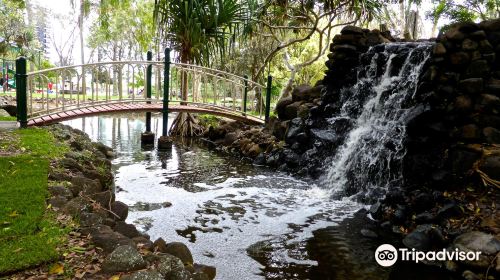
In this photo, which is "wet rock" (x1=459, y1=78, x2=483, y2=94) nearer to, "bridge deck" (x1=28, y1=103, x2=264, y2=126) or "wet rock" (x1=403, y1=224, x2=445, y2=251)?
"wet rock" (x1=403, y1=224, x2=445, y2=251)

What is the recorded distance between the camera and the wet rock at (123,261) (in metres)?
2.52

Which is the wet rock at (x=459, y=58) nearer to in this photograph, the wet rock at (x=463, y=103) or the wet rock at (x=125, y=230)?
the wet rock at (x=463, y=103)

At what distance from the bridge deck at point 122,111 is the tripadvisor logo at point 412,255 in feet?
20.2

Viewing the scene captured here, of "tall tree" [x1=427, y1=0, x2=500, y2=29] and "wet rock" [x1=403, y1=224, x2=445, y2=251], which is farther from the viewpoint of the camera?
"tall tree" [x1=427, y1=0, x2=500, y2=29]

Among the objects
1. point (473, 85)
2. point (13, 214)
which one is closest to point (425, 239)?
point (473, 85)

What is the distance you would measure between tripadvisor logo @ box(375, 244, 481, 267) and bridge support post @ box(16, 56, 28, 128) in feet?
20.0

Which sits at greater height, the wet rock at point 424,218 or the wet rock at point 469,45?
the wet rock at point 469,45

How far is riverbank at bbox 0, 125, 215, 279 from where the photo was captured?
8.15ft

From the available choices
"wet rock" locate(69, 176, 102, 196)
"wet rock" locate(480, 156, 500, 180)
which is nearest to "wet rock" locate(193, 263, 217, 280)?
"wet rock" locate(69, 176, 102, 196)

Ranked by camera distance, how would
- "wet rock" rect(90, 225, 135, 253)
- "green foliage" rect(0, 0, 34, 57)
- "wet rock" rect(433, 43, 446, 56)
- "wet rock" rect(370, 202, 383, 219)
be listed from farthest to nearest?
"green foliage" rect(0, 0, 34, 57) < "wet rock" rect(433, 43, 446, 56) < "wet rock" rect(370, 202, 383, 219) < "wet rock" rect(90, 225, 135, 253)

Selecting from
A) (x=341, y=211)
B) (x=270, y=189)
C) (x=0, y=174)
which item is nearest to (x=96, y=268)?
(x=0, y=174)

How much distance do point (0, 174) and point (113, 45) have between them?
113ft

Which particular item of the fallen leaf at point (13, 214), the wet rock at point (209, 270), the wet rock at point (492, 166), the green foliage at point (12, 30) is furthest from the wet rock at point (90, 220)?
the green foliage at point (12, 30)

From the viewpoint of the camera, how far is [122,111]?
8547mm
